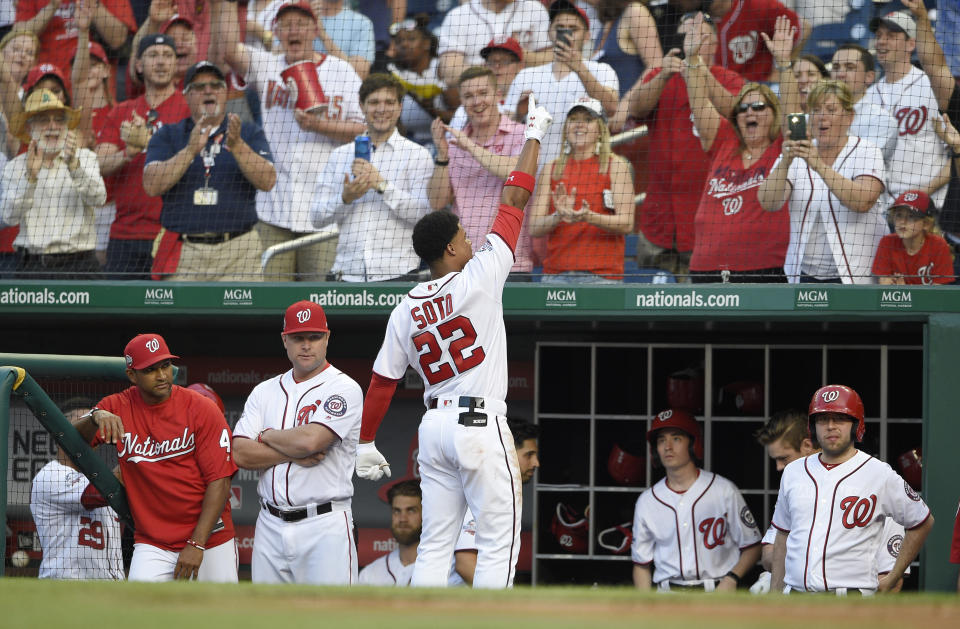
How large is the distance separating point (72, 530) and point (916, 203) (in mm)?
4612

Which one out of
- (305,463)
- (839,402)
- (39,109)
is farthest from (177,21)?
(839,402)

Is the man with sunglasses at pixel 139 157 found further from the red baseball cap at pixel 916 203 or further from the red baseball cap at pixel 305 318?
the red baseball cap at pixel 916 203

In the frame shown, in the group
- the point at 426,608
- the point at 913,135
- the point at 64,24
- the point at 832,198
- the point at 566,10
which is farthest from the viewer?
the point at 64,24

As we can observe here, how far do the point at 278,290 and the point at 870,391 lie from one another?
3.62 meters

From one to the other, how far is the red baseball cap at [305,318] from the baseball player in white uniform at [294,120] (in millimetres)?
1815

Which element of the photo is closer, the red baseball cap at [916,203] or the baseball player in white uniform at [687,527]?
the baseball player in white uniform at [687,527]

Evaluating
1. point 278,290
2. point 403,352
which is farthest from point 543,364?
point 403,352

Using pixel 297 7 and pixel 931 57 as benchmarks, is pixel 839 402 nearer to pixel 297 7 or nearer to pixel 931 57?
pixel 931 57

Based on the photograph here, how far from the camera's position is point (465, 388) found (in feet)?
14.6

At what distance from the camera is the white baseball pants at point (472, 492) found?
4.36 meters

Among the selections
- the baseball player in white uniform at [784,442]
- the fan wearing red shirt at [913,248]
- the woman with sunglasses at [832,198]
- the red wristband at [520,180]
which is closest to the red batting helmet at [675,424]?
the baseball player in white uniform at [784,442]

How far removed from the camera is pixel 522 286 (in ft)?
20.9

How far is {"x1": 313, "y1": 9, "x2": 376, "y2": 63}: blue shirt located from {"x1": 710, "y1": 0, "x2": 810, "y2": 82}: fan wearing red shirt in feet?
7.32

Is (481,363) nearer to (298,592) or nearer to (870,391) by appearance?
(298,592)
